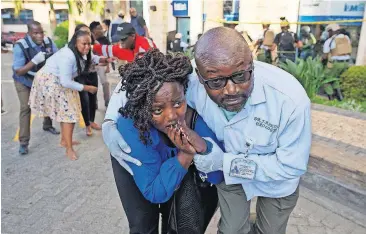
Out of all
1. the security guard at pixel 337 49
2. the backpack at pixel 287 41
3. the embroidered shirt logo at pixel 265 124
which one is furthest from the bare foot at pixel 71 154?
the backpack at pixel 287 41

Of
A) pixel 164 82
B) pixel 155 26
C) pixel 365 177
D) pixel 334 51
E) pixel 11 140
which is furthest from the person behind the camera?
pixel 155 26

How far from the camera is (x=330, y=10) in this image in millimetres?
9875

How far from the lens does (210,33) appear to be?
1.68 metres

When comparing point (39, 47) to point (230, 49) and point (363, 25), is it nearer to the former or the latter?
point (230, 49)

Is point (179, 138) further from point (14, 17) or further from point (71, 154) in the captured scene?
point (14, 17)

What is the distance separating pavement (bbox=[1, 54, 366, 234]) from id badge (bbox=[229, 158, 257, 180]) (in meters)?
1.43

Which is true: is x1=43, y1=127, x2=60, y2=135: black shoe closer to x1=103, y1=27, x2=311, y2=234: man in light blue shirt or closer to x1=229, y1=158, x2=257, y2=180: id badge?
x1=103, y1=27, x2=311, y2=234: man in light blue shirt

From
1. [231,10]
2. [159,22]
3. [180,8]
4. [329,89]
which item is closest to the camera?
[329,89]

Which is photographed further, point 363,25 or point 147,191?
point 363,25

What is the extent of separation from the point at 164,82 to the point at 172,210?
84cm

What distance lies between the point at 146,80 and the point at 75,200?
2.40 m

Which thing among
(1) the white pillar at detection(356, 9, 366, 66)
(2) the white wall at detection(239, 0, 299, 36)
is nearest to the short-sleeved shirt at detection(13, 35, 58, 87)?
(2) the white wall at detection(239, 0, 299, 36)

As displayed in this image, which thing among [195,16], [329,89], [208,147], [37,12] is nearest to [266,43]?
[329,89]

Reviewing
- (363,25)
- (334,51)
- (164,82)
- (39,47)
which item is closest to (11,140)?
(39,47)
